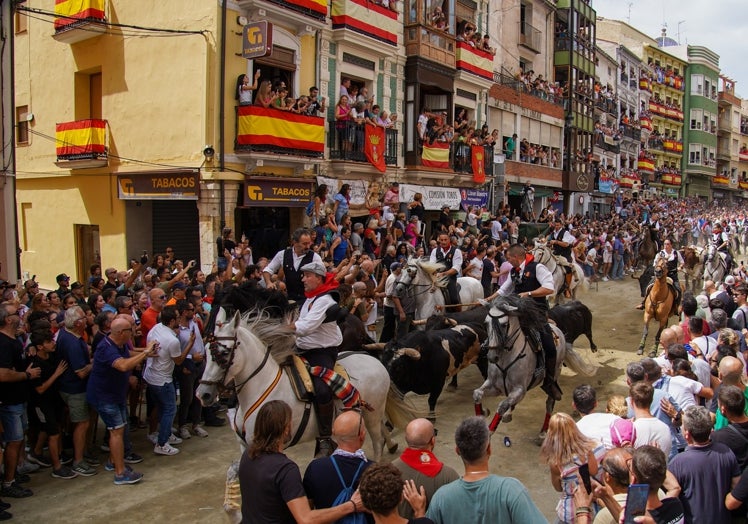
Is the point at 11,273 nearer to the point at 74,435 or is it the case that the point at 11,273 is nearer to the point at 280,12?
the point at 74,435

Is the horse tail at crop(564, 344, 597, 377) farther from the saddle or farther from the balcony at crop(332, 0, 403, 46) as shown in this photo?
the balcony at crop(332, 0, 403, 46)

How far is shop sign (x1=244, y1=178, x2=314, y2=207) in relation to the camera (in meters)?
15.6

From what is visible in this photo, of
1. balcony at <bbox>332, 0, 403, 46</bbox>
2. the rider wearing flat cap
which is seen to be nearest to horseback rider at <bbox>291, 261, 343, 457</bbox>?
the rider wearing flat cap

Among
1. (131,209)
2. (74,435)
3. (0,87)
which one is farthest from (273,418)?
(131,209)

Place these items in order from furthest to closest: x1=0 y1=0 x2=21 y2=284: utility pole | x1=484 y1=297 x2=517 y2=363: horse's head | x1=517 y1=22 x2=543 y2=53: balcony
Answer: x1=517 y1=22 x2=543 y2=53: balcony
x1=0 y1=0 x2=21 y2=284: utility pole
x1=484 y1=297 x2=517 y2=363: horse's head

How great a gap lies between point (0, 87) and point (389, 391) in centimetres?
1160

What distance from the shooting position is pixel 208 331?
19.3 ft

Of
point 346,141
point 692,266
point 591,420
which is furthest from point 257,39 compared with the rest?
point 692,266

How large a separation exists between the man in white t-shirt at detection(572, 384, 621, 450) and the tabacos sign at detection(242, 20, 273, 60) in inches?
481

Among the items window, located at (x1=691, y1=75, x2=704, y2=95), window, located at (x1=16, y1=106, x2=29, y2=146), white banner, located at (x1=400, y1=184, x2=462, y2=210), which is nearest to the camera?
window, located at (x1=16, y1=106, x2=29, y2=146)

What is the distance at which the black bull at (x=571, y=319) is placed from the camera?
10578 mm

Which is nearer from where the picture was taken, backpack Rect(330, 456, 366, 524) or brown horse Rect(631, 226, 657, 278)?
backpack Rect(330, 456, 366, 524)

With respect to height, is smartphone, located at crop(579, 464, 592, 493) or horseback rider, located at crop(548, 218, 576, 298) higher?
horseback rider, located at crop(548, 218, 576, 298)

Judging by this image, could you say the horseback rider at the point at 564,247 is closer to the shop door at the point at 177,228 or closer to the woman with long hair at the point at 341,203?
the woman with long hair at the point at 341,203
